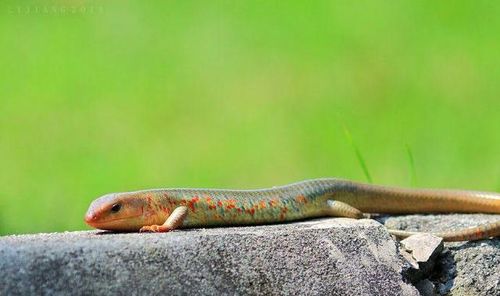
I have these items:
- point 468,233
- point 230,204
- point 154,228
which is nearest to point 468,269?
point 468,233

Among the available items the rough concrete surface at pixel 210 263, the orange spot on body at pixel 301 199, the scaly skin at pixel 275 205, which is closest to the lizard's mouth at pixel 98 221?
the scaly skin at pixel 275 205

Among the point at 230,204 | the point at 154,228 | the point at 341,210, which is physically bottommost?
the point at 341,210

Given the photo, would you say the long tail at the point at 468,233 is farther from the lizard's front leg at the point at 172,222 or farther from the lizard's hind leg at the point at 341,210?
the lizard's front leg at the point at 172,222

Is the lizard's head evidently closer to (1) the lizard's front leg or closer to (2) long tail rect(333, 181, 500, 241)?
(1) the lizard's front leg

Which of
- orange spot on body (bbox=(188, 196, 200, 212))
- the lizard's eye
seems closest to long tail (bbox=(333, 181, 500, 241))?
orange spot on body (bbox=(188, 196, 200, 212))

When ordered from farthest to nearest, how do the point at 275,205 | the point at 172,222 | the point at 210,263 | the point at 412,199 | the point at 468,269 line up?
the point at 412,199 → the point at 275,205 → the point at 468,269 → the point at 172,222 → the point at 210,263

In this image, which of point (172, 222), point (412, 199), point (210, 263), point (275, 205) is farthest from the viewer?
point (412, 199)

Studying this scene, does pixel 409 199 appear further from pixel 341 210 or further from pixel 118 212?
pixel 118 212
